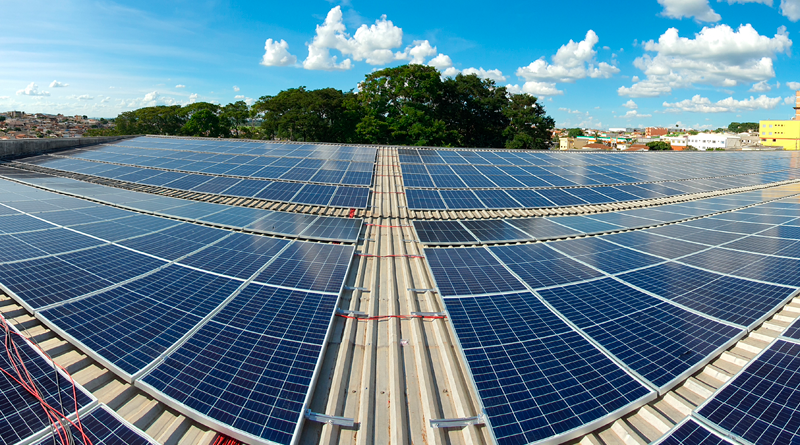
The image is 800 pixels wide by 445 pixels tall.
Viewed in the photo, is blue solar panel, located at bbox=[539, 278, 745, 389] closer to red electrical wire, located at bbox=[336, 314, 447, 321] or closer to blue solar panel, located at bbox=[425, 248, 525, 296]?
blue solar panel, located at bbox=[425, 248, 525, 296]

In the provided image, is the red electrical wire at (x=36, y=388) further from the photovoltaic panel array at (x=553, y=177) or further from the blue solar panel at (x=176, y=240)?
the photovoltaic panel array at (x=553, y=177)

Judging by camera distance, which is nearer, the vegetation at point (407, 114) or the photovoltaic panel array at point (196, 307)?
the photovoltaic panel array at point (196, 307)

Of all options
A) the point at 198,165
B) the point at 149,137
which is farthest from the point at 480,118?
the point at 149,137

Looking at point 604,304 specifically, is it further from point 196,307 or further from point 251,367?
point 196,307

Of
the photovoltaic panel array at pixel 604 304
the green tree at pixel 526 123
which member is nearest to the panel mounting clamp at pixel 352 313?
the photovoltaic panel array at pixel 604 304

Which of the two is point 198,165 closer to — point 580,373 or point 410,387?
point 410,387

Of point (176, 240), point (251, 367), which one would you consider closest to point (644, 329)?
point (251, 367)
